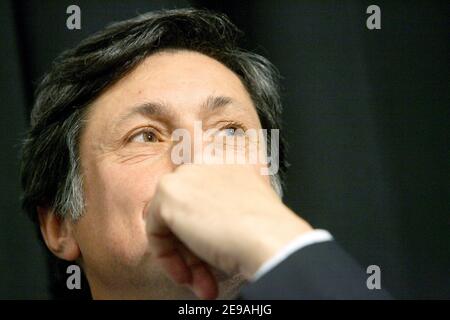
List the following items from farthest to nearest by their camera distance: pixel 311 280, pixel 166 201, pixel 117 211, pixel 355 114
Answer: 1. pixel 355 114
2. pixel 117 211
3. pixel 166 201
4. pixel 311 280

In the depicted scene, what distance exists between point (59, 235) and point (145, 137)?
284 millimetres

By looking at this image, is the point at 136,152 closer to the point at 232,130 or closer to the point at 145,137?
the point at 145,137

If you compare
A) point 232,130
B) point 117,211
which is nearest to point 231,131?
point 232,130

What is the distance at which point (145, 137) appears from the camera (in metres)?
1.00

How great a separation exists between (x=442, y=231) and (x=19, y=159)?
1.01 metres

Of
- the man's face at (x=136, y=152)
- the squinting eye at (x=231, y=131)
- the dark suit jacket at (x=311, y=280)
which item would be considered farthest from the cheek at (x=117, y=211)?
the dark suit jacket at (x=311, y=280)

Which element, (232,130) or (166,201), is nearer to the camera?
(166,201)

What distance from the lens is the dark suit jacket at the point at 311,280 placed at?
604mm

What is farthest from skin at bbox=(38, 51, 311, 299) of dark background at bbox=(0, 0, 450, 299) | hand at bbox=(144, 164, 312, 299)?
dark background at bbox=(0, 0, 450, 299)

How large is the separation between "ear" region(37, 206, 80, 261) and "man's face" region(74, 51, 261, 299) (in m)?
0.03

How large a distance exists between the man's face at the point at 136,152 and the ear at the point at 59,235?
0.08ft

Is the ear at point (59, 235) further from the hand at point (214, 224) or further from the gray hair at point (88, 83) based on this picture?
the hand at point (214, 224)

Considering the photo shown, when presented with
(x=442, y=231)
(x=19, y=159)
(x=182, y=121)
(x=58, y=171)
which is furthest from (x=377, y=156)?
(x=19, y=159)

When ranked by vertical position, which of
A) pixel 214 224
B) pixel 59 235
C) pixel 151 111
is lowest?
pixel 59 235
